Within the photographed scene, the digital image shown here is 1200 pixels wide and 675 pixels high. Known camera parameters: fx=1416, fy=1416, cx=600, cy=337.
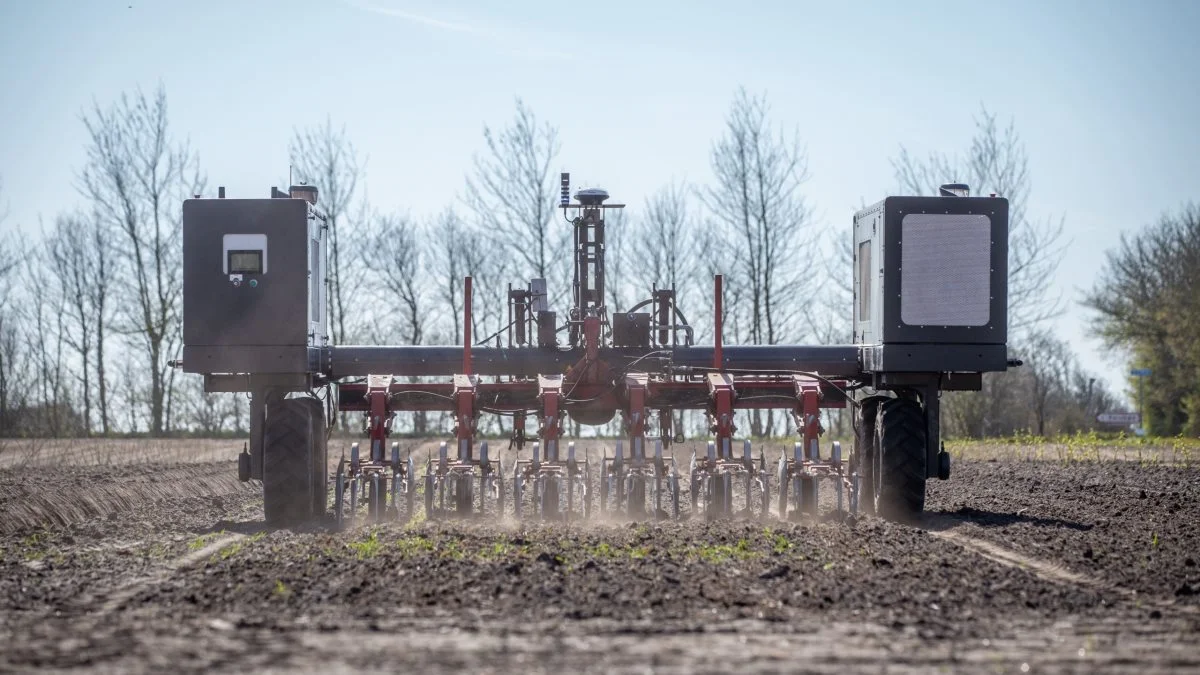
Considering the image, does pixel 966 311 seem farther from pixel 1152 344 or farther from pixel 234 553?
pixel 1152 344

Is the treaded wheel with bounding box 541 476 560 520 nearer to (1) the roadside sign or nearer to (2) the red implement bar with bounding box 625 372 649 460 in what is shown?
(2) the red implement bar with bounding box 625 372 649 460

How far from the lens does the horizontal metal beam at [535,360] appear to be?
14.9m

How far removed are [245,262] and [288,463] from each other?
2.03 meters

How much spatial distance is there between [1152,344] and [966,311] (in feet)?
128

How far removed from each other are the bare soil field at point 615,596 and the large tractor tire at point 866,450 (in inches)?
35.5

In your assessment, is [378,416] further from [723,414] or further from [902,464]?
[902,464]

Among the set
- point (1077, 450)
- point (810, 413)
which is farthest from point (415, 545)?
point (1077, 450)

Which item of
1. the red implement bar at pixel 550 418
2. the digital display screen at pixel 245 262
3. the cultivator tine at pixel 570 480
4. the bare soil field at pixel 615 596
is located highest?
the digital display screen at pixel 245 262

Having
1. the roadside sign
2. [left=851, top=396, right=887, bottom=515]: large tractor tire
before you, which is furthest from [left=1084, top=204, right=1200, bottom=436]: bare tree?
[left=851, top=396, right=887, bottom=515]: large tractor tire

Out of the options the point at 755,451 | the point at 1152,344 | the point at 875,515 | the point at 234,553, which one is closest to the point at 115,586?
the point at 234,553

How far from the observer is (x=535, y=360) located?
15.0m

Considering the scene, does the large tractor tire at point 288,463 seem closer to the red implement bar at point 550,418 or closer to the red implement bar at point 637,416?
the red implement bar at point 550,418

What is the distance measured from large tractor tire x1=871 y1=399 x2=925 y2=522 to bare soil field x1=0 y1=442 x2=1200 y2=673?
358 mm

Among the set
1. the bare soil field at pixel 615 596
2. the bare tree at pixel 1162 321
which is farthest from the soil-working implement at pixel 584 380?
the bare tree at pixel 1162 321
